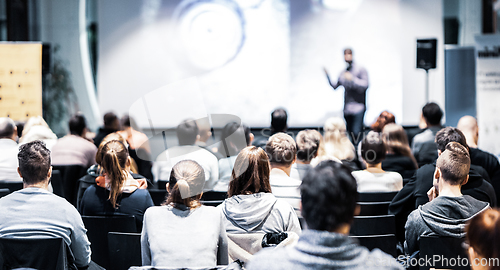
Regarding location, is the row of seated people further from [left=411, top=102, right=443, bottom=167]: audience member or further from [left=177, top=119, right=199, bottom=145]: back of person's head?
[left=411, top=102, right=443, bottom=167]: audience member

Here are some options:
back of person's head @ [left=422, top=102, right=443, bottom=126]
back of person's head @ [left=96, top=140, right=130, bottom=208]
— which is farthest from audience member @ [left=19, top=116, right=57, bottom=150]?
back of person's head @ [left=422, top=102, right=443, bottom=126]

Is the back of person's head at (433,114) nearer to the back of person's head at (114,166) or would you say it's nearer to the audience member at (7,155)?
the back of person's head at (114,166)

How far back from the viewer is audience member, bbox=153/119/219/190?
11.5ft

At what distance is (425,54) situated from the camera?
255 inches

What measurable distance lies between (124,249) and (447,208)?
162 cm

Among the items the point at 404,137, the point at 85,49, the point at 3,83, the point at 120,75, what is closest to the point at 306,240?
the point at 404,137

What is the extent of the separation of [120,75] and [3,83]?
2.10 m

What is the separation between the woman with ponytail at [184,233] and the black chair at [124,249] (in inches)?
8.9

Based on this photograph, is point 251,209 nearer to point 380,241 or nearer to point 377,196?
point 380,241

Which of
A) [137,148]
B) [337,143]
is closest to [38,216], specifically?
[137,148]

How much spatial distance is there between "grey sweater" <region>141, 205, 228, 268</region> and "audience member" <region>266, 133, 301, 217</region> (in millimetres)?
889

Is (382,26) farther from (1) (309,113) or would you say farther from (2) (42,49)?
(2) (42,49)

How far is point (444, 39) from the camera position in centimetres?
729

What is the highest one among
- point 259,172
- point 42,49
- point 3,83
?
point 42,49
